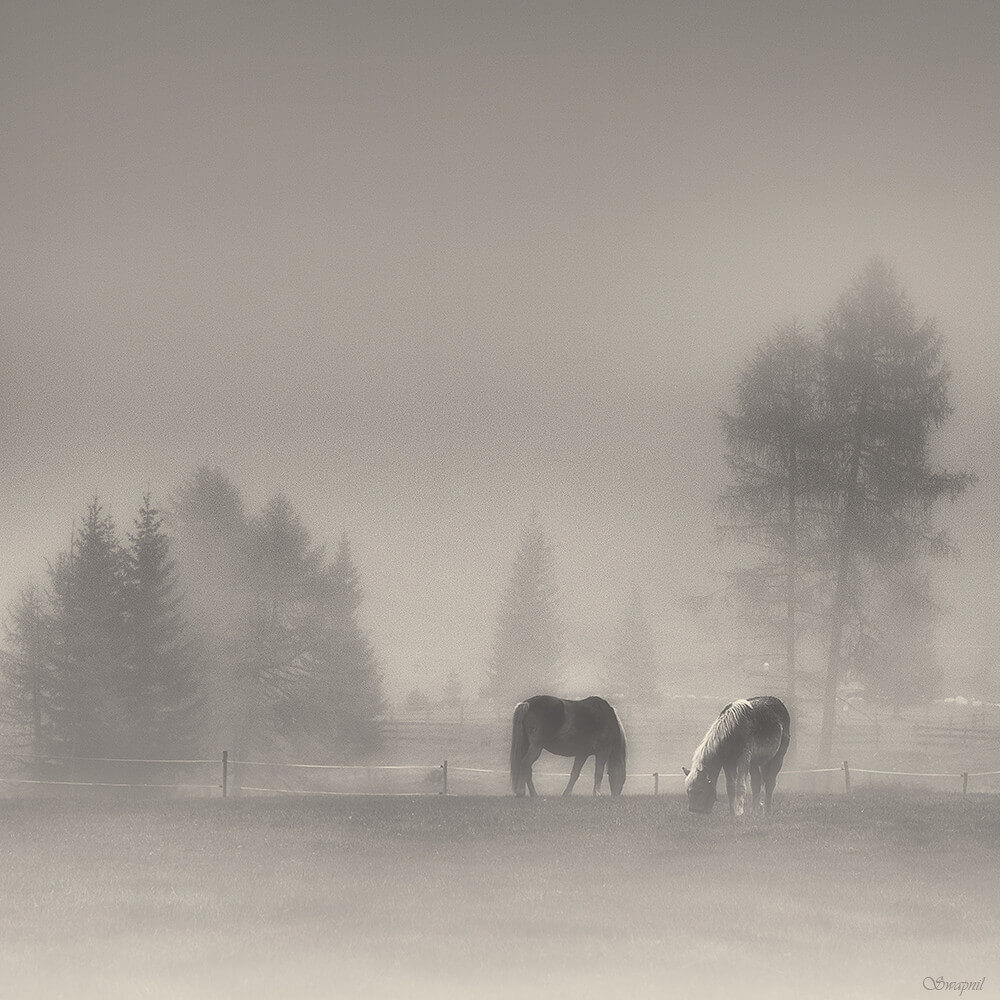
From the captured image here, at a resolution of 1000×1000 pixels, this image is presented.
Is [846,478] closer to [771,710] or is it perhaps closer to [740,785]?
[771,710]

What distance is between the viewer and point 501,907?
8742 millimetres

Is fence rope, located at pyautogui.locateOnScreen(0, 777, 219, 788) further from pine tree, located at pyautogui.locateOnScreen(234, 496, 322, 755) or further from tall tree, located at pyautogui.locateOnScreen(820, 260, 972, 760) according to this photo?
tall tree, located at pyautogui.locateOnScreen(820, 260, 972, 760)

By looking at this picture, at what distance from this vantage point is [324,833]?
1152 centimetres

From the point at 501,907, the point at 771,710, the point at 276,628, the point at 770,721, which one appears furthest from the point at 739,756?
the point at 276,628

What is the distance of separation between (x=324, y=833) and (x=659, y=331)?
93.0 ft

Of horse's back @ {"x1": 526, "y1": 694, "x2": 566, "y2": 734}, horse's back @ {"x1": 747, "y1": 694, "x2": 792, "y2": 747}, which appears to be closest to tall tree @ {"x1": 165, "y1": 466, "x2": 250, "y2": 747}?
horse's back @ {"x1": 526, "y1": 694, "x2": 566, "y2": 734}

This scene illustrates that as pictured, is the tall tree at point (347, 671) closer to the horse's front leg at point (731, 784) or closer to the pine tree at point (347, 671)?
the pine tree at point (347, 671)

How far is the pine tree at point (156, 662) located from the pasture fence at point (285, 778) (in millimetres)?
676

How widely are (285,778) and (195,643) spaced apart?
13.7 ft

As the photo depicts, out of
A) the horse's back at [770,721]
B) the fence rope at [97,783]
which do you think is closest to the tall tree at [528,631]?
the fence rope at [97,783]

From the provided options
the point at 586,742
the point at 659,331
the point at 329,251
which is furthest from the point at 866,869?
the point at 329,251

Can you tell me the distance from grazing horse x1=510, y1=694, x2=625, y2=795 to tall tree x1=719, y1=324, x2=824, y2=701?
9241 millimetres

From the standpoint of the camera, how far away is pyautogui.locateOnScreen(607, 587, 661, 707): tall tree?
143ft

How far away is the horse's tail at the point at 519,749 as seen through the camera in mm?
15375
